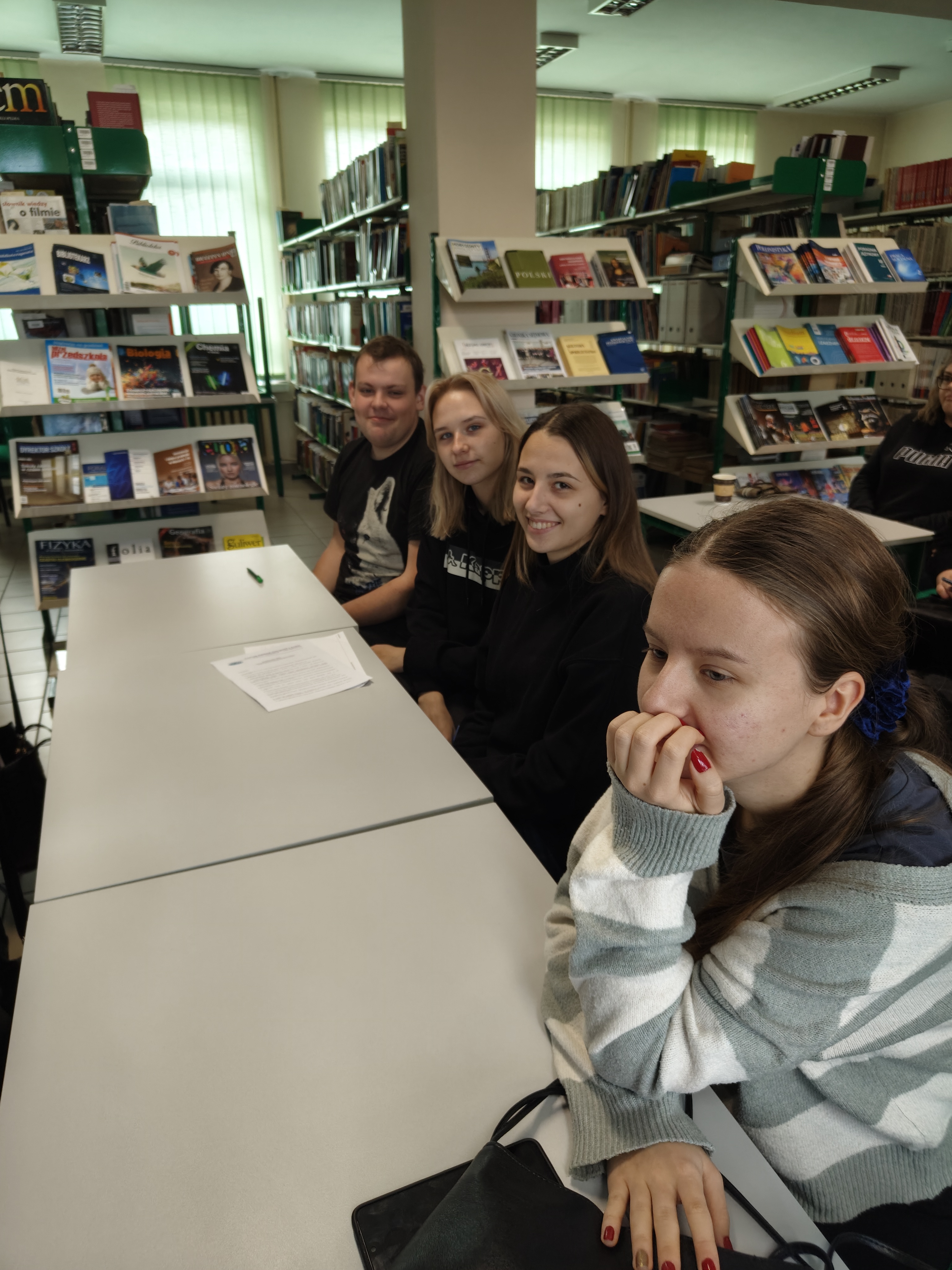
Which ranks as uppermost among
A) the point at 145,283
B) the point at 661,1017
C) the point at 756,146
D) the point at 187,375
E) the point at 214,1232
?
the point at 756,146

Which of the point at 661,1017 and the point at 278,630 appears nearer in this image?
the point at 661,1017

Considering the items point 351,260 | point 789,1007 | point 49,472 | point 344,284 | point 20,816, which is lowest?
point 20,816

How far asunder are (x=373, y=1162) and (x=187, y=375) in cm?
332

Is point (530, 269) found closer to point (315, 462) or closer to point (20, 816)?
point (20, 816)

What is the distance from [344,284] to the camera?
5758 mm

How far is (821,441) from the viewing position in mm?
3785

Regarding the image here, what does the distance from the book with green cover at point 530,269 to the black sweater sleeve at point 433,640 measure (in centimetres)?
181

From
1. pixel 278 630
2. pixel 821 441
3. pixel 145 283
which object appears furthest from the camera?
pixel 821 441

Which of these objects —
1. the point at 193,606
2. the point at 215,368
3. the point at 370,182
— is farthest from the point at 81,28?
the point at 193,606

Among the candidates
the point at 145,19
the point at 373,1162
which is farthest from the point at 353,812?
the point at 145,19

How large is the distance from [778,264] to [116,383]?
2.81 metres

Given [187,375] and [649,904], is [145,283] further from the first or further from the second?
[649,904]

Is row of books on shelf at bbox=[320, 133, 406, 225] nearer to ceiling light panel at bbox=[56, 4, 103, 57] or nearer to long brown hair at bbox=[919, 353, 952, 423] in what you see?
ceiling light panel at bbox=[56, 4, 103, 57]

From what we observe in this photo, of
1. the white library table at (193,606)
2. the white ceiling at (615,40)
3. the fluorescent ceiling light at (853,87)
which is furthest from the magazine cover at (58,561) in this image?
the fluorescent ceiling light at (853,87)
